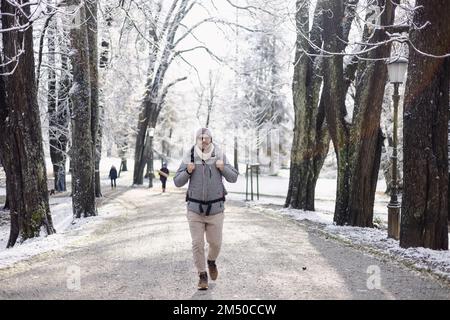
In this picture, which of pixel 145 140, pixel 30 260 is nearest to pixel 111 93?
pixel 145 140


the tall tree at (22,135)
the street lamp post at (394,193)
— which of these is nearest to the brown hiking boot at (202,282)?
the street lamp post at (394,193)

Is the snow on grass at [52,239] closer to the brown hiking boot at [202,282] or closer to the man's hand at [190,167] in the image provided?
the brown hiking boot at [202,282]

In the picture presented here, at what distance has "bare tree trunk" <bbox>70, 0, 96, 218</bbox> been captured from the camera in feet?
46.2

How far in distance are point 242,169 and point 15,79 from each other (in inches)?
1831

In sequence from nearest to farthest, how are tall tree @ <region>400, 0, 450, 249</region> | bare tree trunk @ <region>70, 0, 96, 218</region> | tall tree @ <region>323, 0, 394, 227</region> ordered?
1. tall tree @ <region>400, 0, 450, 249</region>
2. tall tree @ <region>323, 0, 394, 227</region>
3. bare tree trunk @ <region>70, 0, 96, 218</region>

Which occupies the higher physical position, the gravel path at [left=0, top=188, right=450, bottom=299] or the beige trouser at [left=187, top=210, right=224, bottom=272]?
the beige trouser at [left=187, top=210, right=224, bottom=272]

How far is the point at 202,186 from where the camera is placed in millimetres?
5832

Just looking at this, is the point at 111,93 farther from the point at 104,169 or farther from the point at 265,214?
the point at 104,169

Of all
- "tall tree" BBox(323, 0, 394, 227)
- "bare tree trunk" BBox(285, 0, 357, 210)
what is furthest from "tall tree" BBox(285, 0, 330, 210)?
"tall tree" BBox(323, 0, 394, 227)

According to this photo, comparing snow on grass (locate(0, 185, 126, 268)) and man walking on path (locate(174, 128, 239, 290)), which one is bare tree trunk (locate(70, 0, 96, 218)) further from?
man walking on path (locate(174, 128, 239, 290))

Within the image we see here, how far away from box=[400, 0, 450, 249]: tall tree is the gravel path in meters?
1.05

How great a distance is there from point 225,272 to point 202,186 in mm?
1489

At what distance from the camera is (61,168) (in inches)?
1156

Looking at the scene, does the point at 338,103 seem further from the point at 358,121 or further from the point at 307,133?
the point at 307,133
